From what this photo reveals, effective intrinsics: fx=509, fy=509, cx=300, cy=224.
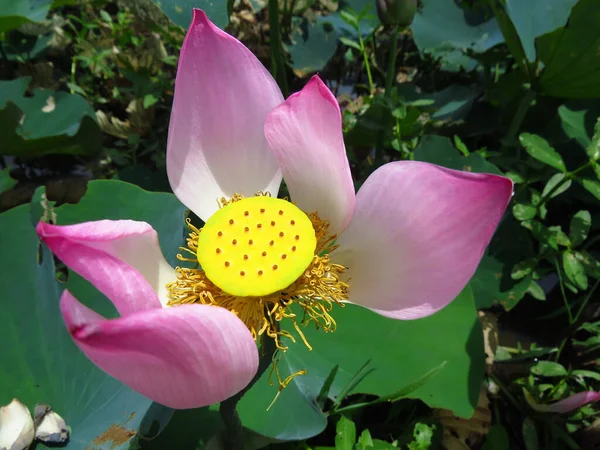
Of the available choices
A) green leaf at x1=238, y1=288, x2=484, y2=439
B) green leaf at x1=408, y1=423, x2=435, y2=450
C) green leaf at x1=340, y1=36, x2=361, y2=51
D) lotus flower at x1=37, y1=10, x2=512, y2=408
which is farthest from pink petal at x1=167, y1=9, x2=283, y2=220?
green leaf at x1=340, y1=36, x2=361, y2=51

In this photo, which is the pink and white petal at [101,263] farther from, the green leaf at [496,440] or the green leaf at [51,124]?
the green leaf at [51,124]

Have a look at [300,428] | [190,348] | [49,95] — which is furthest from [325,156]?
[49,95]

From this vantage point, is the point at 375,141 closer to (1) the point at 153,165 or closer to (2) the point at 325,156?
(1) the point at 153,165

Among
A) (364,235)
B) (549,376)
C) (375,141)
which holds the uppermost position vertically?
(364,235)

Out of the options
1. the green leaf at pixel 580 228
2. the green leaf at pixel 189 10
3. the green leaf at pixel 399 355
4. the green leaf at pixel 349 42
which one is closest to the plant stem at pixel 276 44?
the green leaf at pixel 189 10

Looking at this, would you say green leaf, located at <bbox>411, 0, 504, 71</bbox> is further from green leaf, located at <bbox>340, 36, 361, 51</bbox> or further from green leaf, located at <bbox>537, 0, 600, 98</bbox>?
green leaf, located at <bbox>537, 0, 600, 98</bbox>

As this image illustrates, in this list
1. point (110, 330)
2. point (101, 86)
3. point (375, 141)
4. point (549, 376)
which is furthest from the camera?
point (101, 86)

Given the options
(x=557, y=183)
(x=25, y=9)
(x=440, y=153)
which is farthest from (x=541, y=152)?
(x=25, y=9)

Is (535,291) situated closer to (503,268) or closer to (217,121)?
(503,268)
